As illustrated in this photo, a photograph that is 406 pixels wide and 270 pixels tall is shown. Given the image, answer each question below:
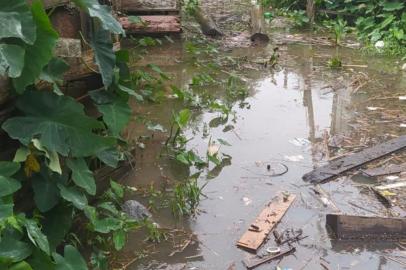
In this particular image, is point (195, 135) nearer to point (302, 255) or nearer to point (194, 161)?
point (194, 161)

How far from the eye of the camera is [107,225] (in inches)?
120

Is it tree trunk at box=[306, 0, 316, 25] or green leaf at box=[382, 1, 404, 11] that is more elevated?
green leaf at box=[382, 1, 404, 11]

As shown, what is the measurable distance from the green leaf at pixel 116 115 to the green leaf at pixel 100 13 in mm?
573

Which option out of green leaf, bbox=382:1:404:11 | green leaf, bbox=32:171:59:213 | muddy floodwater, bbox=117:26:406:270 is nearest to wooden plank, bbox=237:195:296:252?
muddy floodwater, bbox=117:26:406:270

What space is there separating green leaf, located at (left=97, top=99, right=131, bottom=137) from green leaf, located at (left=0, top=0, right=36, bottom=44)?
38.8 inches

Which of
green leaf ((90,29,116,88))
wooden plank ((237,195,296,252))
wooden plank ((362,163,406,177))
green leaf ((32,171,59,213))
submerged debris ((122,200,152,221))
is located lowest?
wooden plank ((362,163,406,177))

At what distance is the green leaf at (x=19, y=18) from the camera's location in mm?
2203

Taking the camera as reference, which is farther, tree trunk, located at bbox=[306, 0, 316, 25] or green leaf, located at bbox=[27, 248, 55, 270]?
tree trunk, located at bbox=[306, 0, 316, 25]

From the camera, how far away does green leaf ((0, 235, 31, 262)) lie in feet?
7.02

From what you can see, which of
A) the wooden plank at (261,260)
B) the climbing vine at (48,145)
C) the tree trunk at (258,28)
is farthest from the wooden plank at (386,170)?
the tree trunk at (258,28)

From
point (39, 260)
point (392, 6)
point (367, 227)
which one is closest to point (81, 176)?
point (39, 260)

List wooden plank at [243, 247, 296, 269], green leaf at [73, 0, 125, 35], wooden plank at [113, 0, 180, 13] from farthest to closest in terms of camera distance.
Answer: wooden plank at [113, 0, 180, 13] < wooden plank at [243, 247, 296, 269] < green leaf at [73, 0, 125, 35]

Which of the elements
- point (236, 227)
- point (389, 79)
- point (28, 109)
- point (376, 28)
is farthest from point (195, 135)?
point (376, 28)

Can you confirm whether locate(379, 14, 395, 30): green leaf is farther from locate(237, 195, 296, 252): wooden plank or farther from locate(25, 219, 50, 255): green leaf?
locate(25, 219, 50, 255): green leaf
